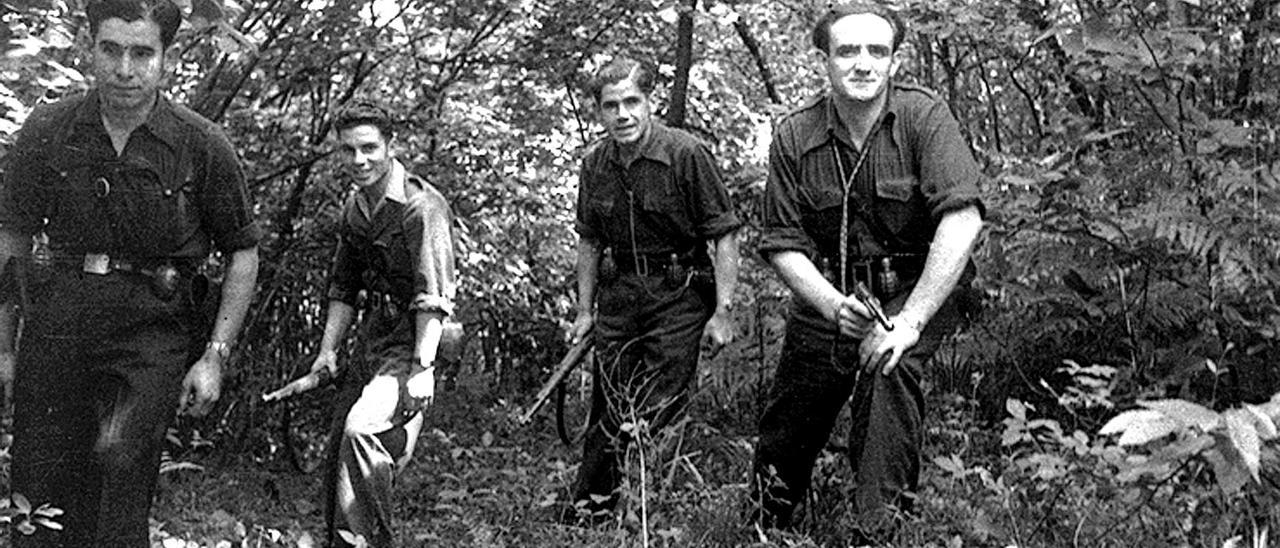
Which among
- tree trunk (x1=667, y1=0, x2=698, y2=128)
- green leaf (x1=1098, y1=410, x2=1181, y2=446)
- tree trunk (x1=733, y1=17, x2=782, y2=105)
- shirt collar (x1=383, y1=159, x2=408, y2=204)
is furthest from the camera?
tree trunk (x1=733, y1=17, x2=782, y2=105)

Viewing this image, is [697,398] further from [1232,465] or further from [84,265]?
[1232,465]

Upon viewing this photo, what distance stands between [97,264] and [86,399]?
44 centimetres

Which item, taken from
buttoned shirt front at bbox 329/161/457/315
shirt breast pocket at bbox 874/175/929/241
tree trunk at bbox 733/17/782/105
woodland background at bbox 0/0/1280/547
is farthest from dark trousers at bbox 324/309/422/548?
tree trunk at bbox 733/17/782/105

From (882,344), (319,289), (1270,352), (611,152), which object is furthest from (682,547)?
(319,289)

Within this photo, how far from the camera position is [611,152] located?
6758 mm

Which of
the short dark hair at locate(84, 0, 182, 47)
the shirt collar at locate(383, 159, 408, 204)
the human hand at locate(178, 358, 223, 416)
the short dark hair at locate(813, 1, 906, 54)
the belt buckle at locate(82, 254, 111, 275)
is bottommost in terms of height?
the human hand at locate(178, 358, 223, 416)

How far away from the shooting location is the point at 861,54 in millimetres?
5250

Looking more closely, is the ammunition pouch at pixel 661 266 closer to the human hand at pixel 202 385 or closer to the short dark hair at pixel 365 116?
the short dark hair at pixel 365 116

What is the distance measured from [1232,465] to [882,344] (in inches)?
66.8

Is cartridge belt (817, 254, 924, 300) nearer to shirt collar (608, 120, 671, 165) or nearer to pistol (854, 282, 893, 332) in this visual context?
pistol (854, 282, 893, 332)

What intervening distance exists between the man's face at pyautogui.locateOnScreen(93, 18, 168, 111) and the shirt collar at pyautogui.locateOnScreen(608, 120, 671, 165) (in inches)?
91.5

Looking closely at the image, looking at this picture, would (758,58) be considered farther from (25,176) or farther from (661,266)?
(25,176)

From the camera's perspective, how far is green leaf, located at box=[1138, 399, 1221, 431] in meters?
3.01

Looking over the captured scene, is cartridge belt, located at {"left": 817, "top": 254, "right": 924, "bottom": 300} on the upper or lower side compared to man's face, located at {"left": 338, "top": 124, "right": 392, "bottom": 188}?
lower
